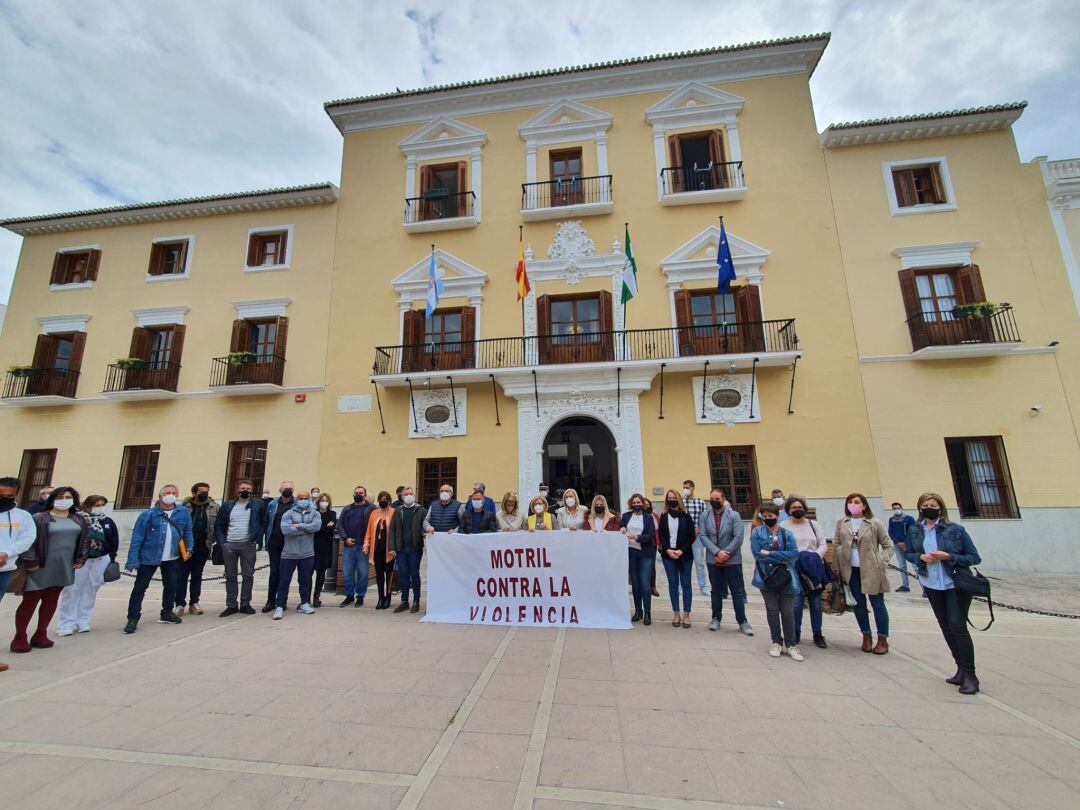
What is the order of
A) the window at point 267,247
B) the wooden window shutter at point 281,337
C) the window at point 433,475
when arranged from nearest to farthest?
the window at point 433,475
the wooden window shutter at point 281,337
the window at point 267,247

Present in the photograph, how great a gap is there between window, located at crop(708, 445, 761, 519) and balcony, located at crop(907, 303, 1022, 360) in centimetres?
499

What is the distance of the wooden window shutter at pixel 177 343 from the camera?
1442cm

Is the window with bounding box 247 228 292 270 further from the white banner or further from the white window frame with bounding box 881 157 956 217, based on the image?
the white window frame with bounding box 881 157 956 217

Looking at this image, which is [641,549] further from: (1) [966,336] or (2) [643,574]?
(1) [966,336]

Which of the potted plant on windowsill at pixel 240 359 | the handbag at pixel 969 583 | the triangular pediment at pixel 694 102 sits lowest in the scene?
the handbag at pixel 969 583

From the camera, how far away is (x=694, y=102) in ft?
46.0

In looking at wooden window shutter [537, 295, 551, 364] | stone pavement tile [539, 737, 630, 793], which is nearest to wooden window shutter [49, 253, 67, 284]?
wooden window shutter [537, 295, 551, 364]

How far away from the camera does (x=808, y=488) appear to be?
11430mm

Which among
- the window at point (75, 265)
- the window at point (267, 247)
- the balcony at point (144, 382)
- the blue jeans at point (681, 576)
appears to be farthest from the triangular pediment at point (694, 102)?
the window at point (75, 265)

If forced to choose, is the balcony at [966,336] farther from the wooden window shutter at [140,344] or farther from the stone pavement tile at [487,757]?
the wooden window shutter at [140,344]

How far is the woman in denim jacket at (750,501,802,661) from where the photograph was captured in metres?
5.10

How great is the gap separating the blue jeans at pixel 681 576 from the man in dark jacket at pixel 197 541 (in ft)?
21.6

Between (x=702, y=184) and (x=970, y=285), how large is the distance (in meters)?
7.39

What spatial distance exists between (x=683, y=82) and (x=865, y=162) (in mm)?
5812
